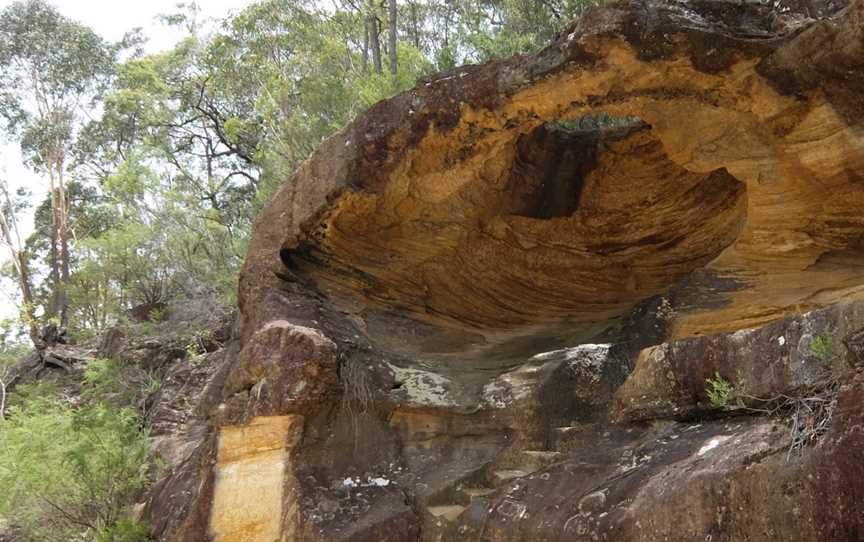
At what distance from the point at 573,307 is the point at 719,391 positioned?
435 centimetres

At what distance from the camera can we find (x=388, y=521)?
6.90 metres

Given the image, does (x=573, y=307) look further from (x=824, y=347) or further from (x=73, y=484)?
(x=73, y=484)

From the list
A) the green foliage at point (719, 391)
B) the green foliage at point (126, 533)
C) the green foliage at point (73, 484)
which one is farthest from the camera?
the green foliage at point (73, 484)

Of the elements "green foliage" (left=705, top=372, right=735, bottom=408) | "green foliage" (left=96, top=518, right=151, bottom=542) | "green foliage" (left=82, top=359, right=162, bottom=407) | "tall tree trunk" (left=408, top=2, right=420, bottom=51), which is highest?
"tall tree trunk" (left=408, top=2, right=420, bottom=51)

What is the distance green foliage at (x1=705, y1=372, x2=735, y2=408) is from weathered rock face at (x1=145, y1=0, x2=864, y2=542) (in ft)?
0.10

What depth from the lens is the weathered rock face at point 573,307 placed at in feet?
15.6

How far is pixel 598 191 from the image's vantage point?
9016 millimetres

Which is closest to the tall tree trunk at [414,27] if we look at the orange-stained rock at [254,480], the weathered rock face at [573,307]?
the weathered rock face at [573,307]

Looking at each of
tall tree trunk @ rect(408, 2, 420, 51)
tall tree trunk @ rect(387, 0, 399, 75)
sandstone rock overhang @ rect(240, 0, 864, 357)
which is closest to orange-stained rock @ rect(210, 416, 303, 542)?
sandstone rock overhang @ rect(240, 0, 864, 357)

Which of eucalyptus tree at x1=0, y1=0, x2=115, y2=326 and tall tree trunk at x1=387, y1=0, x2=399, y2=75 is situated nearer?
tall tree trunk at x1=387, y1=0, x2=399, y2=75

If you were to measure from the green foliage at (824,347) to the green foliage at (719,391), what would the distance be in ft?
1.88

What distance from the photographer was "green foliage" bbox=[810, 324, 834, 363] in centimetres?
453

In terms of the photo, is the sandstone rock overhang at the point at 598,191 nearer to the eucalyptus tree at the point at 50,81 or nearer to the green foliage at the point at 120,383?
the green foliage at the point at 120,383

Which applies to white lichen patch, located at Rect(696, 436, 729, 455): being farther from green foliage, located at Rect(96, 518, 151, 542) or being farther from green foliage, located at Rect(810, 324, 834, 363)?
green foliage, located at Rect(96, 518, 151, 542)
